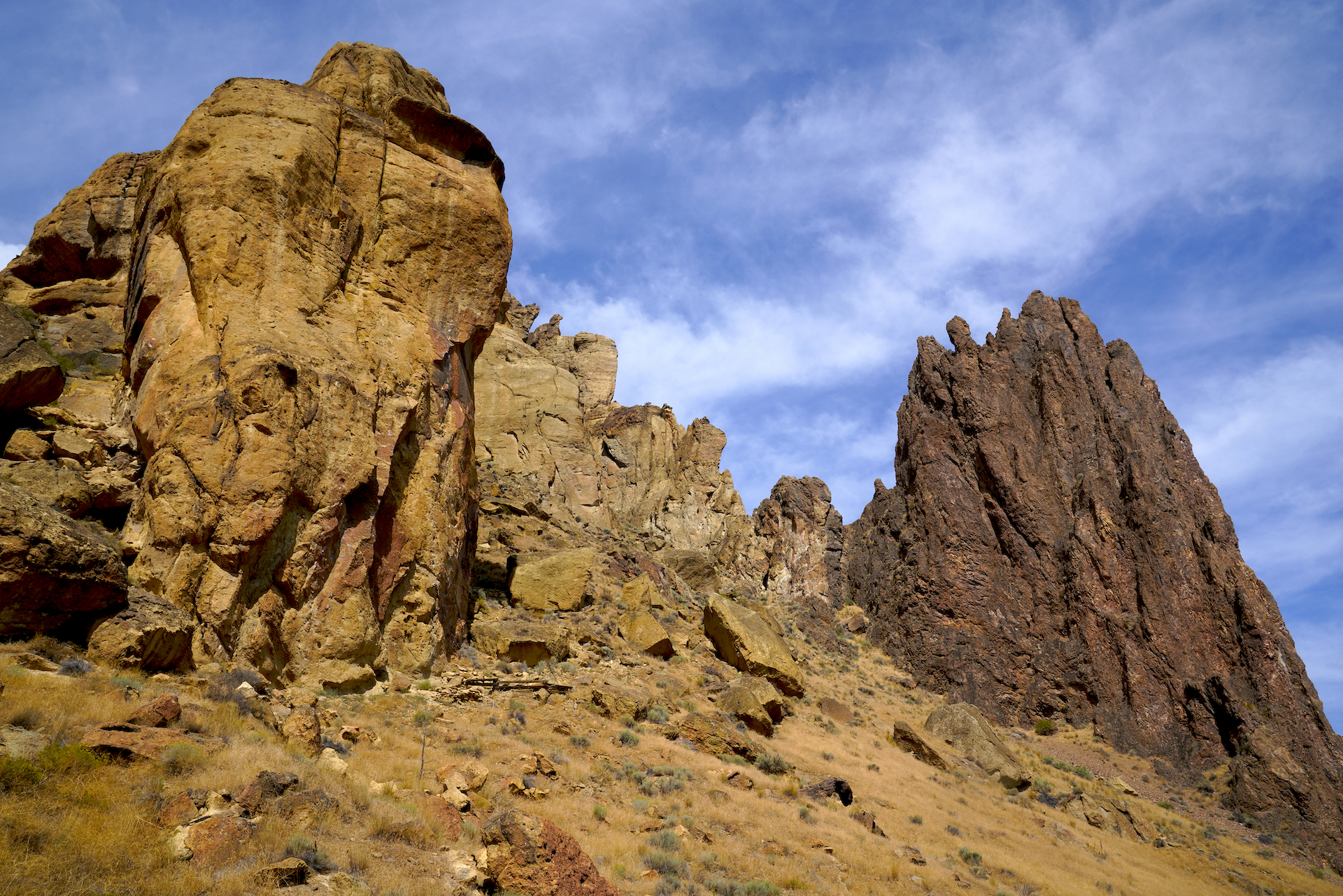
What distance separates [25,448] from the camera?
14.6m

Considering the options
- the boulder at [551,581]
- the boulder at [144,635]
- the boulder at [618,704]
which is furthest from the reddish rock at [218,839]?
the boulder at [551,581]

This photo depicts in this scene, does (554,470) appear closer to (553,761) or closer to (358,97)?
(358,97)

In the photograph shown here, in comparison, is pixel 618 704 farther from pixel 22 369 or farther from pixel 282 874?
pixel 22 369

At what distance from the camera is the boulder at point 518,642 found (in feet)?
67.3

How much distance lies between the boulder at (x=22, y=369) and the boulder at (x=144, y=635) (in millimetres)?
7409

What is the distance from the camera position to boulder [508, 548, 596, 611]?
82.9ft

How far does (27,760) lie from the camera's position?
662cm

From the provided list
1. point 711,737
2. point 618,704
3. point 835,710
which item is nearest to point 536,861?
→ point 618,704

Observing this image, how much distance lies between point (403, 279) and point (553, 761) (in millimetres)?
13623

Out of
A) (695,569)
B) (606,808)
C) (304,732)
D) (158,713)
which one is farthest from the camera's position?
(695,569)

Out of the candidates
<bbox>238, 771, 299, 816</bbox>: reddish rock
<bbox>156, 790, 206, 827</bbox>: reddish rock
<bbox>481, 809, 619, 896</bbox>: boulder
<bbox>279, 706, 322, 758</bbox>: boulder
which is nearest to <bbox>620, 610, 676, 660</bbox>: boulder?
<bbox>279, 706, 322, 758</bbox>: boulder

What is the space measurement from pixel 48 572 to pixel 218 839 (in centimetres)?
631

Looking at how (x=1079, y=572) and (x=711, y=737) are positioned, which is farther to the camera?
(x=1079, y=572)

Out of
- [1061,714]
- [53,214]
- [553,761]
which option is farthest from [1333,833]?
[53,214]
